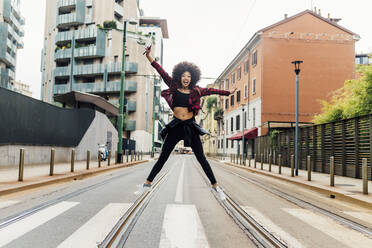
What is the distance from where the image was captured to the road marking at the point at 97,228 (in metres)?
3.67

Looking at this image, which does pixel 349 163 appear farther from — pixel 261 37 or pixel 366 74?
pixel 261 37

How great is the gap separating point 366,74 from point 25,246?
1767 cm

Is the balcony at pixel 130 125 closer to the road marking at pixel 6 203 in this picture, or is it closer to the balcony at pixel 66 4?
the balcony at pixel 66 4

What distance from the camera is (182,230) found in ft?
14.1

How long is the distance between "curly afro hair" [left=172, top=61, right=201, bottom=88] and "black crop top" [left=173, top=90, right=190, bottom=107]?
20 centimetres

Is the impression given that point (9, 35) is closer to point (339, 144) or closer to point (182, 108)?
point (339, 144)

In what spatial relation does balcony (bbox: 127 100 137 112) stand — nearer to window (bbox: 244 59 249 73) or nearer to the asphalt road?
window (bbox: 244 59 249 73)

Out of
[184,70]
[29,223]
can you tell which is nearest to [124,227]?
[29,223]

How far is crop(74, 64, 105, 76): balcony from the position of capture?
48.4 metres

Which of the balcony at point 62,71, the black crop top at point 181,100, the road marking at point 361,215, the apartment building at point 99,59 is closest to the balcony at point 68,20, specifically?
the apartment building at point 99,59

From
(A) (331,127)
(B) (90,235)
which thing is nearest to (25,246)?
(B) (90,235)

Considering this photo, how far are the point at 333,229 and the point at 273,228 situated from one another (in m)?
0.89

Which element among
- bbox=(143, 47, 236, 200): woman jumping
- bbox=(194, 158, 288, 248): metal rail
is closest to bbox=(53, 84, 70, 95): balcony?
bbox=(194, 158, 288, 248): metal rail

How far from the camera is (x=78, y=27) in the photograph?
166 feet
